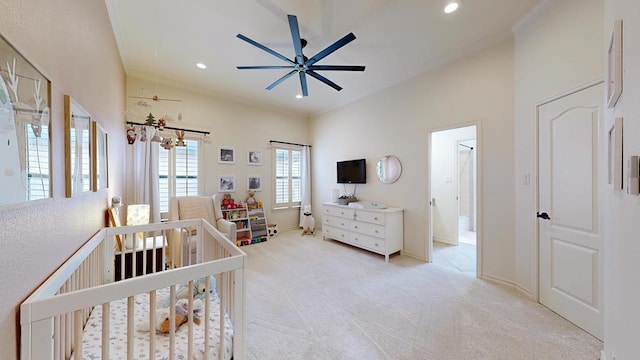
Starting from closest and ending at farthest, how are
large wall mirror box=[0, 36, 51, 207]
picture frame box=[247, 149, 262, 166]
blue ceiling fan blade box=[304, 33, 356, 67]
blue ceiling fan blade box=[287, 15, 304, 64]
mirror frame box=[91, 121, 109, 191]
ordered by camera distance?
large wall mirror box=[0, 36, 51, 207]
mirror frame box=[91, 121, 109, 191]
blue ceiling fan blade box=[287, 15, 304, 64]
blue ceiling fan blade box=[304, 33, 356, 67]
picture frame box=[247, 149, 262, 166]

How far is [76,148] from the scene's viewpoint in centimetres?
132

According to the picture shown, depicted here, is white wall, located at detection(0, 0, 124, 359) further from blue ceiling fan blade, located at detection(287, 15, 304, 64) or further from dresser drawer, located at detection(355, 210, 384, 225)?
dresser drawer, located at detection(355, 210, 384, 225)

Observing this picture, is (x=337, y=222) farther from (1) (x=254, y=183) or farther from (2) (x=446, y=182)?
(2) (x=446, y=182)

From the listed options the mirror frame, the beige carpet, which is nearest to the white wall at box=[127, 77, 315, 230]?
the mirror frame

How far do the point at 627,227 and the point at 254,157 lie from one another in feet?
16.1

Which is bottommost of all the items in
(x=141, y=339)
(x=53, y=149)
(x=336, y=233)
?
(x=336, y=233)

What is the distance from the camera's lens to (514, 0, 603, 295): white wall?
1.88 metres

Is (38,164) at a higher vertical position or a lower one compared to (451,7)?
lower

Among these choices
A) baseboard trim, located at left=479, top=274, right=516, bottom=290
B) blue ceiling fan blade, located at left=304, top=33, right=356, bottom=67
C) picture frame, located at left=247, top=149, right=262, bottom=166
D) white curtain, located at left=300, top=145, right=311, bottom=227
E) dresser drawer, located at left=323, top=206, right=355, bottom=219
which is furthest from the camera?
white curtain, located at left=300, top=145, right=311, bottom=227

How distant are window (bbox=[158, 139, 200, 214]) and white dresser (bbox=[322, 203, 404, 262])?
2.78m

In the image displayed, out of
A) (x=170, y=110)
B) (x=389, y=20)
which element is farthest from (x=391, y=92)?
(x=170, y=110)

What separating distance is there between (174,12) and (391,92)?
3216 millimetres

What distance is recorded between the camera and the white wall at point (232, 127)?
3.92m

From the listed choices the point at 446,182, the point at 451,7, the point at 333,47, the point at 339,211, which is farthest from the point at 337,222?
the point at 451,7
